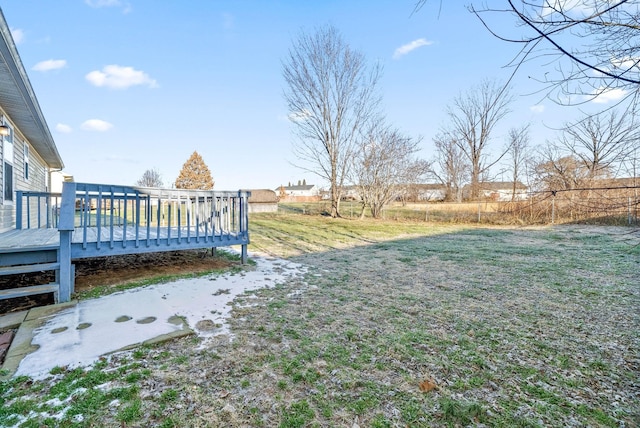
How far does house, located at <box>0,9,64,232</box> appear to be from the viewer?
3596 millimetres

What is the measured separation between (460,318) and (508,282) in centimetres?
196

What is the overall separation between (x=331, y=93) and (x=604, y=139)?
11.9 m

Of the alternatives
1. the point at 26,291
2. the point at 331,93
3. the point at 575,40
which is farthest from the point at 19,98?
the point at 331,93

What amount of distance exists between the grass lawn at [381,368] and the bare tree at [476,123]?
70.5ft

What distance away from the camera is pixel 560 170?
14.0 metres

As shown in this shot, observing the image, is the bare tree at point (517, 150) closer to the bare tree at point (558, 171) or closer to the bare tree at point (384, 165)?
the bare tree at point (558, 171)

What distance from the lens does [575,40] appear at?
1860 mm

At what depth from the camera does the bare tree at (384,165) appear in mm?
15117

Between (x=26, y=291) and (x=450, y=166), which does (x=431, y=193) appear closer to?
(x=450, y=166)

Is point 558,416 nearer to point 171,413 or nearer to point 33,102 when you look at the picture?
point 171,413

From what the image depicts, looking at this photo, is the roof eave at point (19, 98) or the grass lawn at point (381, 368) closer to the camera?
the grass lawn at point (381, 368)

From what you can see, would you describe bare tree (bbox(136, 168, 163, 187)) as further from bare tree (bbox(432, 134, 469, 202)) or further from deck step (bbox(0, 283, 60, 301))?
deck step (bbox(0, 283, 60, 301))

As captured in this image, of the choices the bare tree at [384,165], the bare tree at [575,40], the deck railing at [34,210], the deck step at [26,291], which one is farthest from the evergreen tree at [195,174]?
the bare tree at [575,40]

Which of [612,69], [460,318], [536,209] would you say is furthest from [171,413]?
[536,209]
